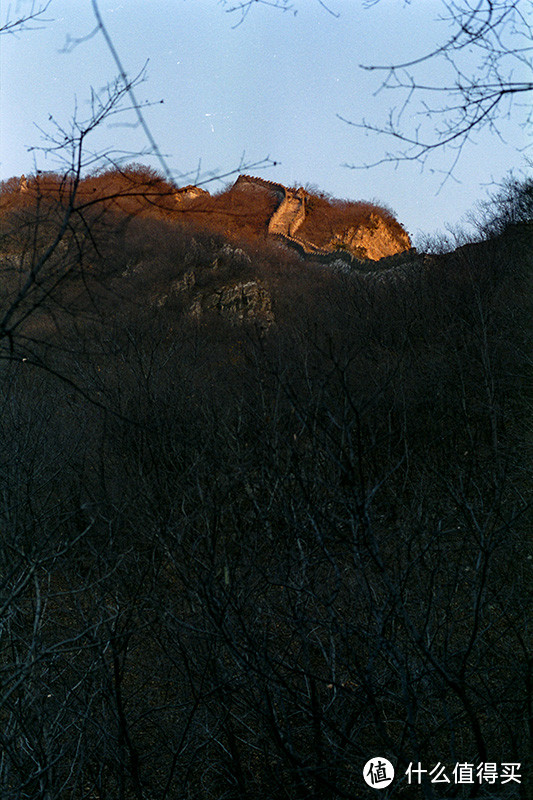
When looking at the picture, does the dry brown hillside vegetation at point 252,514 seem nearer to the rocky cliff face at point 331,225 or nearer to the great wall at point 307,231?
the great wall at point 307,231

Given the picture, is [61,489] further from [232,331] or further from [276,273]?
[276,273]

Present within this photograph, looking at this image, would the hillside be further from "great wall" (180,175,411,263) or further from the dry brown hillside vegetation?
the dry brown hillside vegetation

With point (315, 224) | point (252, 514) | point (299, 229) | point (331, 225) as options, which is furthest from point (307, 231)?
point (252, 514)

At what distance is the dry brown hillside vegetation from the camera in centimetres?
272

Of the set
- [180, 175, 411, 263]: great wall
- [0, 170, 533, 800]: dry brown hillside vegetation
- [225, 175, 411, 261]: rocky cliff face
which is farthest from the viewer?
[225, 175, 411, 261]: rocky cliff face

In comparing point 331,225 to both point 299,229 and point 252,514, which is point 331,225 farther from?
point 252,514

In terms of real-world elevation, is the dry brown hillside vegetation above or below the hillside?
below

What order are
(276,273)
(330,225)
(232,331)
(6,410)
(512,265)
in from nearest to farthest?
1. (6,410)
2. (512,265)
3. (232,331)
4. (276,273)
5. (330,225)

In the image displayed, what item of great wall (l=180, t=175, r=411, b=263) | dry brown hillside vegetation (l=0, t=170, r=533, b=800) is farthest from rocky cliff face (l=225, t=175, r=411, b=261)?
dry brown hillside vegetation (l=0, t=170, r=533, b=800)

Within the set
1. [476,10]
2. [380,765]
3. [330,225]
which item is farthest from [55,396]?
[330,225]

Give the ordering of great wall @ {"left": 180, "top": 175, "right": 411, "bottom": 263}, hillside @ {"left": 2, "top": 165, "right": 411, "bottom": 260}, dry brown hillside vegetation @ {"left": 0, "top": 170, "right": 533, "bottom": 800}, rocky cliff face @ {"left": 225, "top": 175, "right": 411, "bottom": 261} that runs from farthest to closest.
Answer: rocky cliff face @ {"left": 225, "top": 175, "right": 411, "bottom": 261} < great wall @ {"left": 180, "top": 175, "right": 411, "bottom": 263} < hillside @ {"left": 2, "top": 165, "right": 411, "bottom": 260} < dry brown hillside vegetation @ {"left": 0, "top": 170, "right": 533, "bottom": 800}

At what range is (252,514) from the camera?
7.68 metres

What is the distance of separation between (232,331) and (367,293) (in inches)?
218

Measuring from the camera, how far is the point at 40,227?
6.63ft
